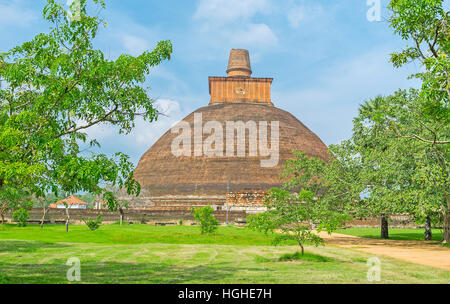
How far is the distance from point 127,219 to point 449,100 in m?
34.7

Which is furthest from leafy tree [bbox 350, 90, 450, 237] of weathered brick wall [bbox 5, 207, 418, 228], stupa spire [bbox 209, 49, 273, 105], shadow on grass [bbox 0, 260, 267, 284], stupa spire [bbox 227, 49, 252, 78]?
stupa spire [bbox 227, 49, 252, 78]

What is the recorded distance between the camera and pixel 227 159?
55062mm

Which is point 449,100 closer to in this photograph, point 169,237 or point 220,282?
point 220,282

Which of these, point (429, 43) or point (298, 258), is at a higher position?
point (429, 43)

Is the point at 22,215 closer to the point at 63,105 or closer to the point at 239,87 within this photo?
the point at 63,105

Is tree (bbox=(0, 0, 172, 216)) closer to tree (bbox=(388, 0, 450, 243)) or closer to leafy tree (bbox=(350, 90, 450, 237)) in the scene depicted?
tree (bbox=(388, 0, 450, 243))

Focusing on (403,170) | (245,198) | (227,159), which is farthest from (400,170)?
(227,159)

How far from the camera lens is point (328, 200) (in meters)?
25.1

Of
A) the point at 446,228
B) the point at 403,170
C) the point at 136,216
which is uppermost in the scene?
the point at 403,170

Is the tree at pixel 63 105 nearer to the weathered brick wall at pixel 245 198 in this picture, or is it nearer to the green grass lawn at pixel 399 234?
the green grass lawn at pixel 399 234

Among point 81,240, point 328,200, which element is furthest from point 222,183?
point 81,240

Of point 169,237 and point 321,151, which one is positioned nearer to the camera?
point 169,237

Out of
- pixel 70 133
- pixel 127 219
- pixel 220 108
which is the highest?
pixel 220 108

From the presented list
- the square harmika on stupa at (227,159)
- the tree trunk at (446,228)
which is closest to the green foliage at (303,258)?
the tree trunk at (446,228)
